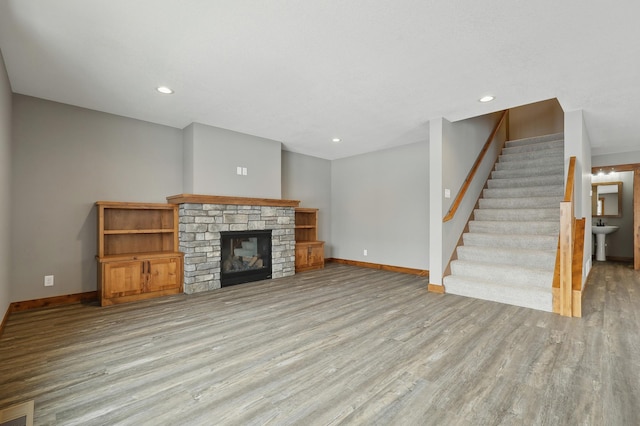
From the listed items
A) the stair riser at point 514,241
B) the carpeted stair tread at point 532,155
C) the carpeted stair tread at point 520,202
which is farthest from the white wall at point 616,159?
the stair riser at point 514,241

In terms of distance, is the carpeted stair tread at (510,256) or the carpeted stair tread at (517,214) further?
the carpeted stair tread at (517,214)

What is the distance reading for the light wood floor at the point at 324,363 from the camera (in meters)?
1.71

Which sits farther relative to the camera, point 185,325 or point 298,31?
point 185,325

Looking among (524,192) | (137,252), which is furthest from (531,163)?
(137,252)

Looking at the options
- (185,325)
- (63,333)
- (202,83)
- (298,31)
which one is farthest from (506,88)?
(63,333)

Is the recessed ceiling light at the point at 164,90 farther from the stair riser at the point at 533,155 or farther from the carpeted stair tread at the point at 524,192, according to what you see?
the stair riser at the point at 533,155

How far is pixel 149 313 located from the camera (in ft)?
11.3

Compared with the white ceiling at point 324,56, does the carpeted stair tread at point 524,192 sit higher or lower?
lower

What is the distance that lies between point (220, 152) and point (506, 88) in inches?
159

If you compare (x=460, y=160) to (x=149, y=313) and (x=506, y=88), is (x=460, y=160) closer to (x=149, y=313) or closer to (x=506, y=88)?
(x=506, y=88)

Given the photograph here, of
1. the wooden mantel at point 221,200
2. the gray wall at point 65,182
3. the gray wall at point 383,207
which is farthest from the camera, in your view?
the gray wall at point 383,207

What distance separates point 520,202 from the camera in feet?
16.5

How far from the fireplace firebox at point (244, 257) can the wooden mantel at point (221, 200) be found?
49 cm

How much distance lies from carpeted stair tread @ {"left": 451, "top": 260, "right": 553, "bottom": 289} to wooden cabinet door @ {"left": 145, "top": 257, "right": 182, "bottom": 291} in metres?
4.04
